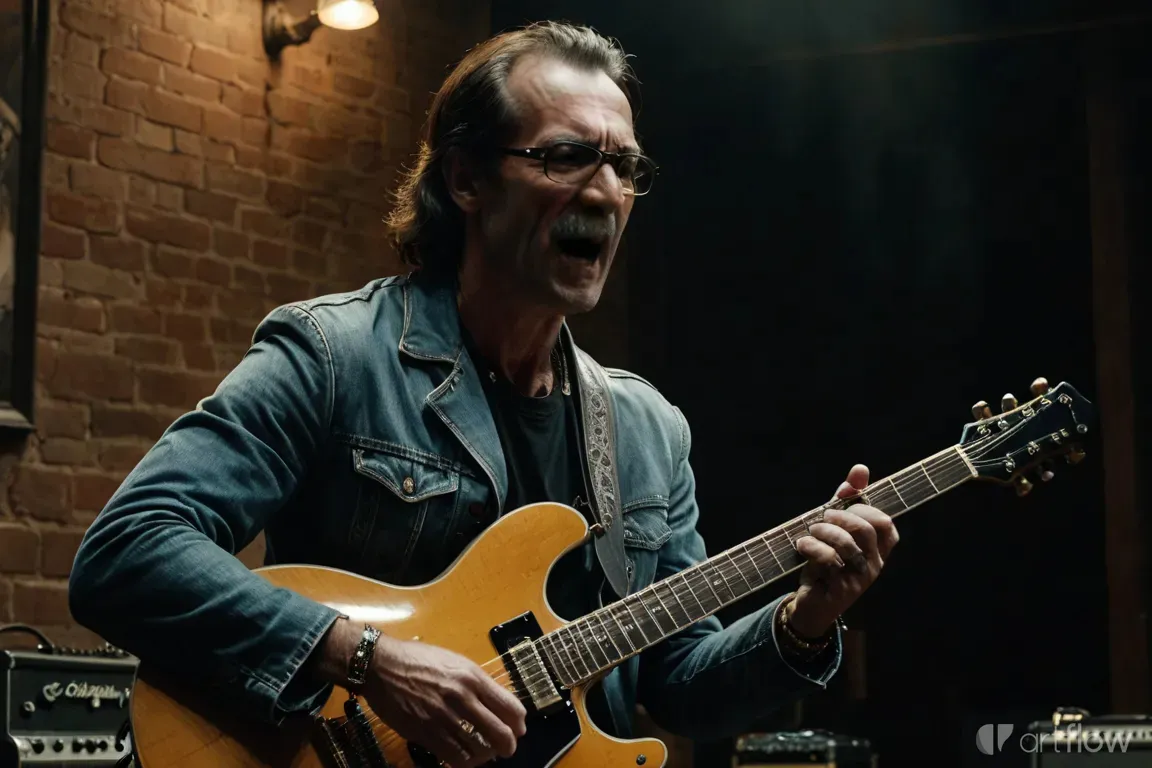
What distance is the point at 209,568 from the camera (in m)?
1.84

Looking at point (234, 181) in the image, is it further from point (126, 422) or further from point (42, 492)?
point (42, 492)

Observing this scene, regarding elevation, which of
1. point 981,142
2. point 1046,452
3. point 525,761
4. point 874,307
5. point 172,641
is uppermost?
point 981,142

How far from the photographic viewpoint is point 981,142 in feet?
18.4

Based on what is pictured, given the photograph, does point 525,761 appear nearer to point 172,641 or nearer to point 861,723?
point 172,641

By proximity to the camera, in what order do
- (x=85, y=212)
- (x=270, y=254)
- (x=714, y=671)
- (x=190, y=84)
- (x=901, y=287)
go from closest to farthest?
(x=714, y=671) → (x=85, y=212) → (x=190, y=84) → (x=270, y=254) → (x=901, y=287)

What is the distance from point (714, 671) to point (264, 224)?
3.01m

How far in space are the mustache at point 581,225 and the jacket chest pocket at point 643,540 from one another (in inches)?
19.0

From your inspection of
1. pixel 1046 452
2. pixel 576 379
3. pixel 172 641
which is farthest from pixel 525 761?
pixel 1046 452

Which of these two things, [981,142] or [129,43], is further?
[981,142]

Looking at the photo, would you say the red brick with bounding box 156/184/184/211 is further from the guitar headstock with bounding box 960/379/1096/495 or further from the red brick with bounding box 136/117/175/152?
the guitar headstock with bounding box 960/379/1096/495

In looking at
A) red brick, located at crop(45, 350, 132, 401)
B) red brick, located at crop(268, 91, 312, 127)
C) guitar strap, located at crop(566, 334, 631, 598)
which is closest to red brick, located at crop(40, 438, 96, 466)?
red brick, located at crop(45, 350, 132, 401)

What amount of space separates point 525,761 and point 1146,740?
1.91m

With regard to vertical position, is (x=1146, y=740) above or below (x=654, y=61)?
below

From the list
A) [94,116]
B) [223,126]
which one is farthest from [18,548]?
[223,126]
